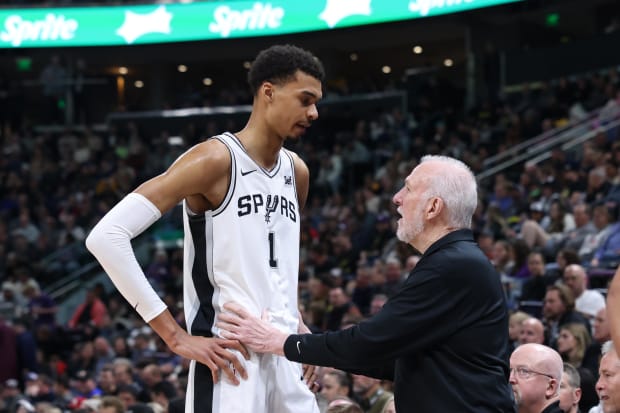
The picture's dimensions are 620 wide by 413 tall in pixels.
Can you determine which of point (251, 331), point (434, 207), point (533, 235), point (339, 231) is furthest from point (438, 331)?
point (339, 231)

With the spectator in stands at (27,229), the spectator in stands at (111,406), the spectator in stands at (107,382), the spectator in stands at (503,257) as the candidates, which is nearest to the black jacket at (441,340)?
the spectator in stands at (111,406)

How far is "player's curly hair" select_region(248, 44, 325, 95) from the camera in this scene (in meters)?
3.50

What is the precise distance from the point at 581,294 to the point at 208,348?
5.41 metres

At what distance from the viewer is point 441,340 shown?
319 cm

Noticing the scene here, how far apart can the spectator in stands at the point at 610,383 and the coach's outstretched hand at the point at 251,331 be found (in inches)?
64.8

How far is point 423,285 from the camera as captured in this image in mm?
3178

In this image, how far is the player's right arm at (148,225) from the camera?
10.8 feet

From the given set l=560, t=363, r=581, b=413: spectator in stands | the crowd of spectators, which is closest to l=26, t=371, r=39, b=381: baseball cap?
the crowd of spectators

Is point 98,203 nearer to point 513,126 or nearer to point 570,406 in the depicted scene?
point 513,126

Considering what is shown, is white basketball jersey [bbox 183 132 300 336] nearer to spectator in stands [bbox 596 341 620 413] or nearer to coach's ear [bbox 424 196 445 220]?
coach's ear [bbox 424 196 445 220]

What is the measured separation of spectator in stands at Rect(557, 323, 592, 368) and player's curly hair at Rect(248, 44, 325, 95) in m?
3.97

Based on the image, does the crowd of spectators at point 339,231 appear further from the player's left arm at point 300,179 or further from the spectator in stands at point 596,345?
the player's left arm at point 300,179

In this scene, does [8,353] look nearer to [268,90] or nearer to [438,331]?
[268,90]

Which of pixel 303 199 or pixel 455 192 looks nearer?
pixel 455 192
